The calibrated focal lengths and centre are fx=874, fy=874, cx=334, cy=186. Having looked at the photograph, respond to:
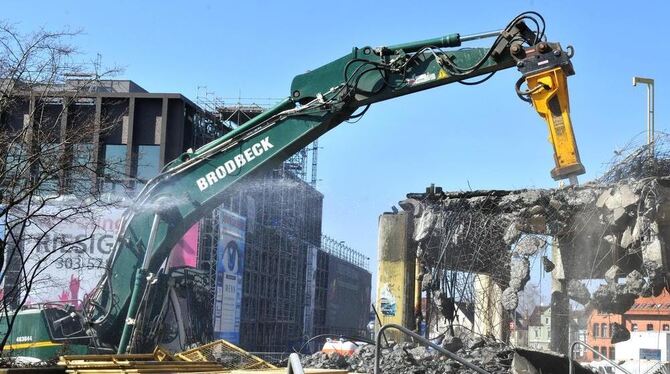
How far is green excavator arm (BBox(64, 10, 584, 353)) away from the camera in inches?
452

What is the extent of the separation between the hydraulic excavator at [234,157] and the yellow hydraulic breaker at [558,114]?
35cm

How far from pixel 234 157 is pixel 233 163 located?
87 mm

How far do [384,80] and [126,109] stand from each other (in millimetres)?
36800

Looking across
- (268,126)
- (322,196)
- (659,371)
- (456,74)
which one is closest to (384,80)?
(456,74)

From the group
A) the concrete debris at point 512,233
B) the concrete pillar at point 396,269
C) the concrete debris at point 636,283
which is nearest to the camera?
the concrete debris at point 636,283

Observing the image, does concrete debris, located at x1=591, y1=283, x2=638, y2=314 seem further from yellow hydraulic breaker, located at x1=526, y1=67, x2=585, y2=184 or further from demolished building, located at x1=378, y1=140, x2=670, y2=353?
yellow hydraulic breaker, located at x1=526, y1=67, x2=585, y2=184

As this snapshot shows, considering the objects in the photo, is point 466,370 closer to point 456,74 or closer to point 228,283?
point 456,74

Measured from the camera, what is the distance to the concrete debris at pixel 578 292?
647 inches

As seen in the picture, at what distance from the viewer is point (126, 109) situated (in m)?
46.5

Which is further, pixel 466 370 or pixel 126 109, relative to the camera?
pixel 126 109

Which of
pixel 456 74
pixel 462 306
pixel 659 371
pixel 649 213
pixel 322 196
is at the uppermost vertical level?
pixel 322 196

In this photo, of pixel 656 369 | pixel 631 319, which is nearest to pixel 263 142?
pixel 656 369

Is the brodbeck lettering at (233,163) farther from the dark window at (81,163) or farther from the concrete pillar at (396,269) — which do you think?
the concrete pillar at (396,269)

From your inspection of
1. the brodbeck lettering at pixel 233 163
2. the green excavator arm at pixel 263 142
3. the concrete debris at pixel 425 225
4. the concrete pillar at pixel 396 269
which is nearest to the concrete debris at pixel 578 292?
the concrete debris at pixel 425 225
